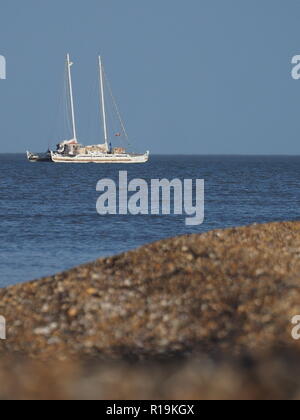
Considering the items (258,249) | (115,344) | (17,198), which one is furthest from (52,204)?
(115,344)

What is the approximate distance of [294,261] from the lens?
40.3 ft

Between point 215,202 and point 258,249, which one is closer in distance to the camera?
point 258,249

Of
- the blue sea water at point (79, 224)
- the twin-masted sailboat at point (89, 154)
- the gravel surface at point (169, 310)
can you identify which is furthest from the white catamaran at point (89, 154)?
the gravel surface at point (169, 310)

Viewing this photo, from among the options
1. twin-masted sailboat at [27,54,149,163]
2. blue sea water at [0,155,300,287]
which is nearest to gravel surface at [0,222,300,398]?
blue sea water at [0,155,300,287]

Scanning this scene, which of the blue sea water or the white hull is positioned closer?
the blue sea water

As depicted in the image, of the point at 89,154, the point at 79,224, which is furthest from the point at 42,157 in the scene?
the point at 79,224

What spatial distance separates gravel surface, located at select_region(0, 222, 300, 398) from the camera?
865cm

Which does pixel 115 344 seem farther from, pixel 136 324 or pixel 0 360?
pixel 0 360

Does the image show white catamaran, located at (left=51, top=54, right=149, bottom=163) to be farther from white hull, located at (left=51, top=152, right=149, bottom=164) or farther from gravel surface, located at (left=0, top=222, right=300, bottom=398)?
gravel surface, located at (left=0, top=222, right=300, bottom=398)

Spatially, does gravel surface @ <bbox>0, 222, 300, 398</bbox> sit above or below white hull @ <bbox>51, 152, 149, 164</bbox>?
above

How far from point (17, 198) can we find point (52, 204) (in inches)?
245

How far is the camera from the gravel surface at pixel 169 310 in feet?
28.4

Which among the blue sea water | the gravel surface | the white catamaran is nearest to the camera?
the gravel surface

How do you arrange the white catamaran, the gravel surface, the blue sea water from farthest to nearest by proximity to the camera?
the white catamaran
the blue sea water
the gravel surface
